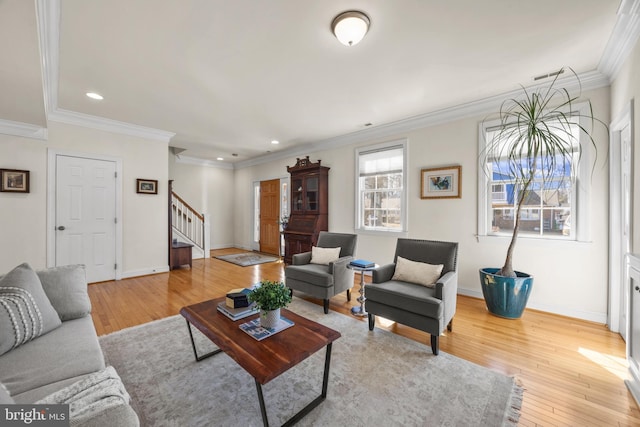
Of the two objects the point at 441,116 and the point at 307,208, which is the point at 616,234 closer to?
the point at 441,116

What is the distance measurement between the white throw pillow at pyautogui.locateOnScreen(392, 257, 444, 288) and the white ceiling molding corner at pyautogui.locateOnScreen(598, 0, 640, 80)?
2.31 m

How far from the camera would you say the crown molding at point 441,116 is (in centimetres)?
285

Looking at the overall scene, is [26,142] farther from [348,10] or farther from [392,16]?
[392,16]

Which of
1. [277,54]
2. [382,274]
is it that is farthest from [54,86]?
[382,274]

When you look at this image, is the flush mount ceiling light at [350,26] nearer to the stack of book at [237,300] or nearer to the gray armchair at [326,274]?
the stack of book at [237,300]

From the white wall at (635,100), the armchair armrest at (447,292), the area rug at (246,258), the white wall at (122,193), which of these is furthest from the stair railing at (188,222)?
the white wall at (635,100)

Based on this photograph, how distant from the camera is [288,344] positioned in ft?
5.23

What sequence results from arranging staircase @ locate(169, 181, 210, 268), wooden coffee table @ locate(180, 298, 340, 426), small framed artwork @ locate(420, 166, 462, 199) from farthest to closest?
staircase @ locate(169, 181, 210, 268) → small framed artwork @ locate(420, 166, 462, 199) → wooden coffee table @ locate(180, 298, 340, 426)

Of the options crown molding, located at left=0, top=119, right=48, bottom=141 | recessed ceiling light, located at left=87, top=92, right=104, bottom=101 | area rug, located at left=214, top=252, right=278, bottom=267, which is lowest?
area rug, located at left=214, top=252, right=278, bottom=267

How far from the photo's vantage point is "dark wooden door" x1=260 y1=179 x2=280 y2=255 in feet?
22.4

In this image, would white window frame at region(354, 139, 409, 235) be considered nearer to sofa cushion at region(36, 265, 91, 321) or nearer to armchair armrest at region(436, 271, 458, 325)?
armchair armrest at region(436, 271, 458, 325)

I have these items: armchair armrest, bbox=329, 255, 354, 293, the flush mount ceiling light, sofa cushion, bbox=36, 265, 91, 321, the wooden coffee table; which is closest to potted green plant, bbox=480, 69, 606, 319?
armchair armrest, bbox=329, 255, 354, 293

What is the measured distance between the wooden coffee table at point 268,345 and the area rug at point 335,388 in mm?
201

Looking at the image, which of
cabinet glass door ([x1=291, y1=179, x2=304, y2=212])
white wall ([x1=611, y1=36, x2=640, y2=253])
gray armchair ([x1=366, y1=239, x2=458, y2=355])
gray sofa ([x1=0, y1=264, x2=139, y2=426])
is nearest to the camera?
gray sofa ([x1=0, y1=264, x2=139, y2=426])
